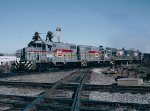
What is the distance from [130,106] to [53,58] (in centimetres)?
1929

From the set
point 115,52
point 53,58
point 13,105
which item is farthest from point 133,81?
point 115,52

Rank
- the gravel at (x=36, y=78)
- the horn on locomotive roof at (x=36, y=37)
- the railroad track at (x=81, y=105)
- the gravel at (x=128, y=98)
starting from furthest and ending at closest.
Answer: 1. the horn on locomotive roof at (x=36, y=37)
2. the gravel at (x=36, y=78)
3. the gravel at (x=128, y=98)
4. the railroad track at (x=81, y=105)

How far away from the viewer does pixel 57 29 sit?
43.8 meters

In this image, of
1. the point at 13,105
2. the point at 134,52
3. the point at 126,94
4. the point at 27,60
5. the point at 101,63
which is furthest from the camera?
the point at 134,52

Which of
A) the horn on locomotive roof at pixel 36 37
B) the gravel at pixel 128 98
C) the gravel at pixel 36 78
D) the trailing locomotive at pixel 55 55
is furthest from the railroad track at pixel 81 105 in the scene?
the horn on locomotive roof at pixel 36 37

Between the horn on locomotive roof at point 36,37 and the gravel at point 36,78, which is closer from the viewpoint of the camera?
the gravel at point 36,78

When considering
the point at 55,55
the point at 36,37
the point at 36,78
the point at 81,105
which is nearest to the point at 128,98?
the point at 81,105

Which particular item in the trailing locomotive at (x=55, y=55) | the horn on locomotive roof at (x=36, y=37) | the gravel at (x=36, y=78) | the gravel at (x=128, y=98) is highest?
the horn on locomotive roof at (x=36, y=37)

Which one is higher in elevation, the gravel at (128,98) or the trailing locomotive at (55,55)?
the trailing locomotive at (55,55)

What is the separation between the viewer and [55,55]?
88.5ft

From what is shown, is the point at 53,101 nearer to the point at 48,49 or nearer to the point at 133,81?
the point at 133,81

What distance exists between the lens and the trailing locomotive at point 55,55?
23.7 metres

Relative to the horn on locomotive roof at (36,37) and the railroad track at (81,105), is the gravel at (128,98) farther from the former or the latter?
the horn on locomotive roof at (36,37)

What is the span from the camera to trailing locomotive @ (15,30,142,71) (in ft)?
77.8
